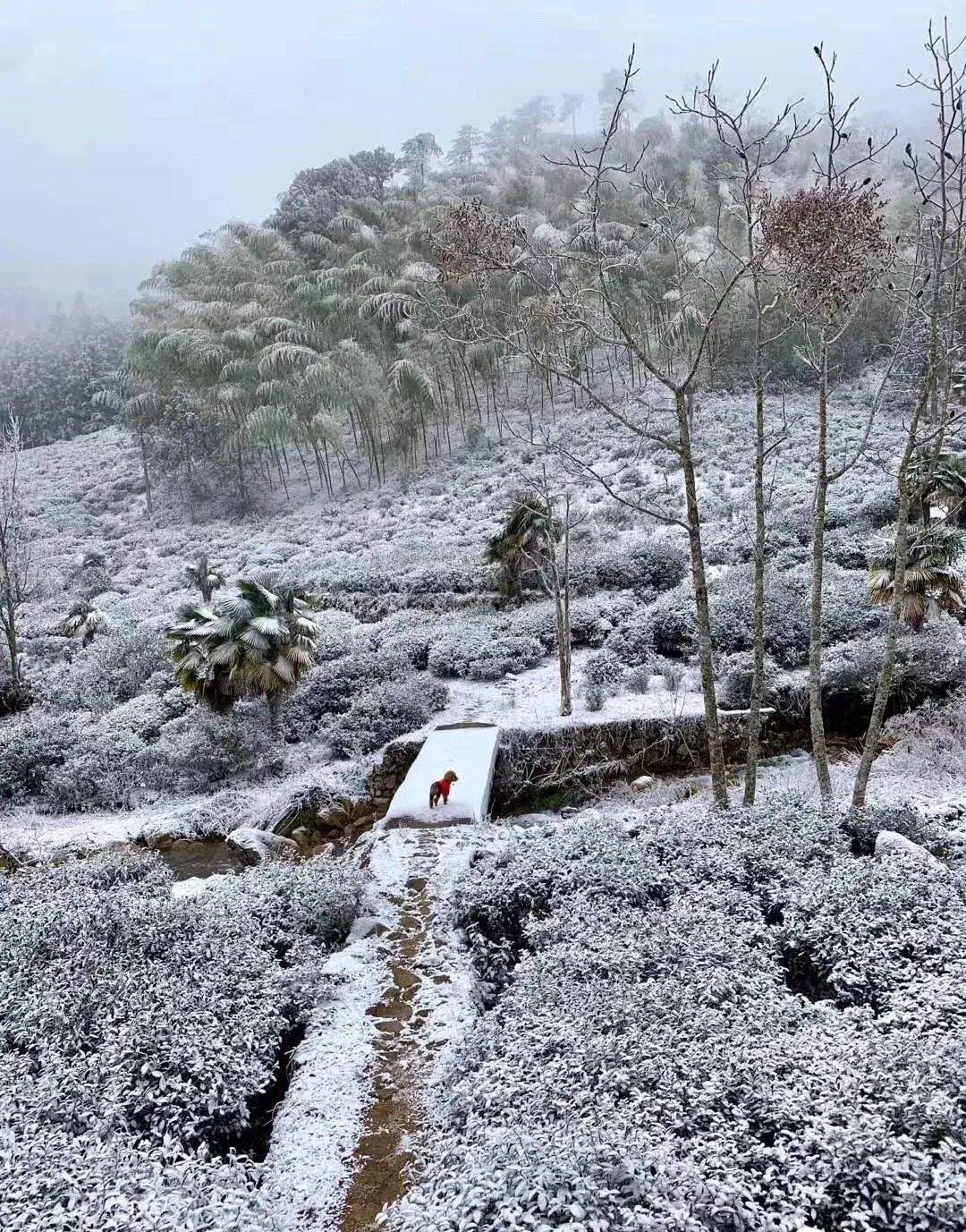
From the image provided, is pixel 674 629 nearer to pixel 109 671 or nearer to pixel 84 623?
pixel 109 671

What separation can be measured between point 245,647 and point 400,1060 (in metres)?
7.28

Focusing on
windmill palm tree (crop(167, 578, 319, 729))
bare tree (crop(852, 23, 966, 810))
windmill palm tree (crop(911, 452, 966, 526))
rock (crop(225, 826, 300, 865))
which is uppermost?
bare tree (crop(852, 23, 966, 810))

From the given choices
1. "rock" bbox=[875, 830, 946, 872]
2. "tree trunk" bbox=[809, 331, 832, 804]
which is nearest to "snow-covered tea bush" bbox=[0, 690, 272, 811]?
"tree trunk" bbox=[809, 331, 832, 804]

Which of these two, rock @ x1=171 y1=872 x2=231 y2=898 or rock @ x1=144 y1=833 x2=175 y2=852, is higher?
rock @ x1=171 y1=872 x2=231 y2=898

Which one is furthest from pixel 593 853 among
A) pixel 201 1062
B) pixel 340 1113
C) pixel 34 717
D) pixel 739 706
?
pixel 34 717

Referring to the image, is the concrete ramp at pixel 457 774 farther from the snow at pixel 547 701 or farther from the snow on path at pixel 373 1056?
the snow on path at pixel 373 1056

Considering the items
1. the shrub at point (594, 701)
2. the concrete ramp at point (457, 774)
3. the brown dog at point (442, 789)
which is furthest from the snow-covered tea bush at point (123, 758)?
the shrub at point (594, 701)

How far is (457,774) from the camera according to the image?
9570 millimetres

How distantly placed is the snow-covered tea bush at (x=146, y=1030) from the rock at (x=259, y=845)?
2.14 m

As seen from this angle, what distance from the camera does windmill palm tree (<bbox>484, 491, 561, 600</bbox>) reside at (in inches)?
614

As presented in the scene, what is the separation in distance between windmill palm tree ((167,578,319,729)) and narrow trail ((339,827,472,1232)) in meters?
4.66

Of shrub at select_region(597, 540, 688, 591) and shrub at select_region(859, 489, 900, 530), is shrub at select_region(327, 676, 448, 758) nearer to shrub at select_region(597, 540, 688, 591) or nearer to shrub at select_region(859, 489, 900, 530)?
shrub at select_region(597, 540, 688, 591)

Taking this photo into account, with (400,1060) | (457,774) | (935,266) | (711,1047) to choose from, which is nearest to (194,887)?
(457,774)

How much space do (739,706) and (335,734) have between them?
6195 mm
